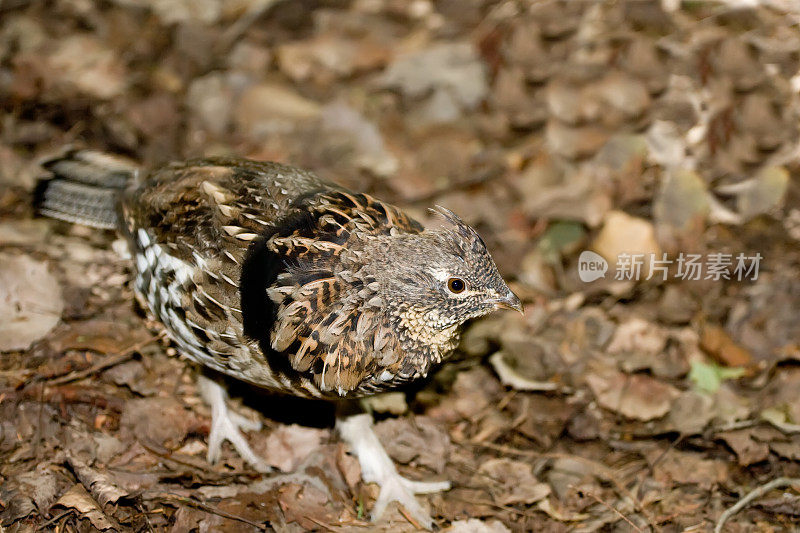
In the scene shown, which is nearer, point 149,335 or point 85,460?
point 85,460

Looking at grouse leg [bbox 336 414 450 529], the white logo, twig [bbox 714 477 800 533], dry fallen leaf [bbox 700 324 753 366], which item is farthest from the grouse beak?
dry fallen leaf [bbox 700 324 753 366]

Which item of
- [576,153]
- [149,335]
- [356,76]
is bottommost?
[149,335]

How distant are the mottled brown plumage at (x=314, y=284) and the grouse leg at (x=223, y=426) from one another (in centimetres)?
54

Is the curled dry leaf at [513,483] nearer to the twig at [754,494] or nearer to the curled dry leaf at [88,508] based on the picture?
the twig at [754,494]

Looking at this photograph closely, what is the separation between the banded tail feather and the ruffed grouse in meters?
0.85

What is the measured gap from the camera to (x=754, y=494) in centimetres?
410

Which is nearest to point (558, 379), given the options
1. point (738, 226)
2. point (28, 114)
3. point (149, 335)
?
point (738, 226)

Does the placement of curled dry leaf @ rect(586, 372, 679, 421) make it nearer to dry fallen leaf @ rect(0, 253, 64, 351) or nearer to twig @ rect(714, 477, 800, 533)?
twig @ rect(714, 477, 800, 533)

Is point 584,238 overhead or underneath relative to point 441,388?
overhead

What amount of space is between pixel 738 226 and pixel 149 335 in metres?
4.84

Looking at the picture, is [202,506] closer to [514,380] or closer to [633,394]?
[514,380]

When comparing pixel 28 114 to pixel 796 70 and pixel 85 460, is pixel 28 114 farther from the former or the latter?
pixel 796 70

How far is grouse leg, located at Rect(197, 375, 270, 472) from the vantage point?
4312 millimetres

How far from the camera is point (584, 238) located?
5922mm
